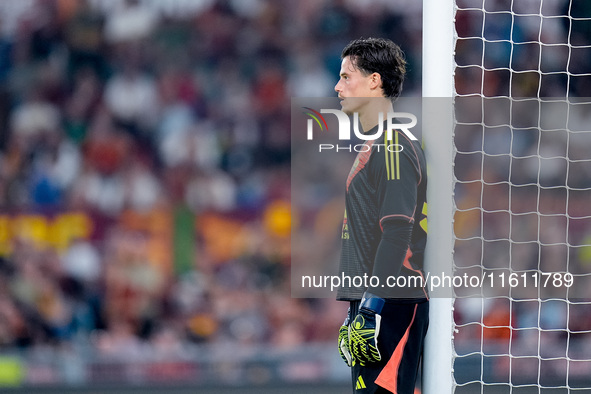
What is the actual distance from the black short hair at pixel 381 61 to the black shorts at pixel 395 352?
0.72 metres

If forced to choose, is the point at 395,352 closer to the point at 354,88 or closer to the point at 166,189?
the point at 354,88

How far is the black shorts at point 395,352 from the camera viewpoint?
7.74 feet

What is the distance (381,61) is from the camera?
2.47m

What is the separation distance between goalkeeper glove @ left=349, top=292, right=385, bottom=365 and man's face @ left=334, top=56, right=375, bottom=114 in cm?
63

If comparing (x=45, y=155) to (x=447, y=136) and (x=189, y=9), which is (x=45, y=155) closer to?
(x=189, y=9)

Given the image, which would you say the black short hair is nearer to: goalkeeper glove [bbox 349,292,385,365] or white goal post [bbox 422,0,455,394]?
white goal post [bbox 422,0,455,394]

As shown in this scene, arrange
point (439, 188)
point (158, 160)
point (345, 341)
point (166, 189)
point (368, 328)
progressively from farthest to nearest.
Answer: point (158, 160), point (166, 189), point (439, 188), point (345, 341), point (368, 328)

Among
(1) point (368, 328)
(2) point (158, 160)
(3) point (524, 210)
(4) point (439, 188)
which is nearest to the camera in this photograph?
(1) point (368, 328)

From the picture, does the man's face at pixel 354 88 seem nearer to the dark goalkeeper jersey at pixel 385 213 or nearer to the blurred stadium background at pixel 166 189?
the dark goalkeeper jersey at pixel 385 213

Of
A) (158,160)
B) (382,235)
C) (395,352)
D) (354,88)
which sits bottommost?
(395,352)

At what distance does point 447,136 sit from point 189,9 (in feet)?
16.4

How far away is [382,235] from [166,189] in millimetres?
4189

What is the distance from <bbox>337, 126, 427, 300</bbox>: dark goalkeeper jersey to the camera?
2.33m

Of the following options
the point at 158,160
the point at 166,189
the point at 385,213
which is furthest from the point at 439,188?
the point at 158,160
